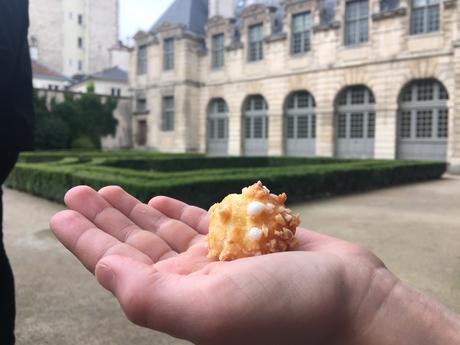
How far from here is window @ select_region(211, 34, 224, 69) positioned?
1130 inches

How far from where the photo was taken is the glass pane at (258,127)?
87.9 ft

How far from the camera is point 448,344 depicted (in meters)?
1.61

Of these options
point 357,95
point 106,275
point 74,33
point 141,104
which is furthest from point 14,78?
point 74,33

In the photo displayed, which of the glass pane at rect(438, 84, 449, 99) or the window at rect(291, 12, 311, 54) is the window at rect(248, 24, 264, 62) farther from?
the glass pane at rect(438, 84, 449, 99)

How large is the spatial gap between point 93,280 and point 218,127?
2481 centimetres

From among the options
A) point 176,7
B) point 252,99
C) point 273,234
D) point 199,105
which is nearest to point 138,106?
point 199,105

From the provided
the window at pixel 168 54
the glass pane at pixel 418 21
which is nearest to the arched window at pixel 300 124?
the glass pane at pixel 418 21

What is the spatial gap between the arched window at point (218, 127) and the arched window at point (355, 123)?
7845mm

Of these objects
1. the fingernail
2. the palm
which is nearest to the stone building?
the palm

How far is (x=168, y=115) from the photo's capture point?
30469 mm

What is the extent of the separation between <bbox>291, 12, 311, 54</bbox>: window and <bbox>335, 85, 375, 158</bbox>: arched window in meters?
3.60

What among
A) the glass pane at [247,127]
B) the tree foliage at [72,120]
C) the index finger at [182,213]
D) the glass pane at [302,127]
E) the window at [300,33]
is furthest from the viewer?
the glass pane at [247,127]

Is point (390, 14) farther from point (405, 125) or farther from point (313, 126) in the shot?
point (313, 126)

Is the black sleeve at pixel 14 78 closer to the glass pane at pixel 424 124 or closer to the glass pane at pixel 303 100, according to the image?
the glass pane at pixel 424 124
